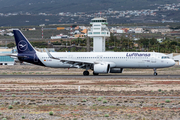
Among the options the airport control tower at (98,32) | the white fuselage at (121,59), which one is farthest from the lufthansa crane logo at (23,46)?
the airport control tower at (98,32)

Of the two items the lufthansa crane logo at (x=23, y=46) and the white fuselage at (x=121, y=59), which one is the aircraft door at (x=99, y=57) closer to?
the white fuselage at (x=121, y=59)

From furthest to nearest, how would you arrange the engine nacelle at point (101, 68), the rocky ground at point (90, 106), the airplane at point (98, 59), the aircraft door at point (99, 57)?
1. the aircraft door at point (99, 57)
2. the airplane at point (98, 59)
3. the engine nacelle at point (101, 68)
4. the rocky ground at point (90, 106)

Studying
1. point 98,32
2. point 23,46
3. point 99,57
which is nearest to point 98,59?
point 99,57

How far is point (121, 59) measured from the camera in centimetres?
5159

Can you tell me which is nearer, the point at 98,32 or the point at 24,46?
the point at 24,46

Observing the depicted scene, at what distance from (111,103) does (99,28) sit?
86472 mm

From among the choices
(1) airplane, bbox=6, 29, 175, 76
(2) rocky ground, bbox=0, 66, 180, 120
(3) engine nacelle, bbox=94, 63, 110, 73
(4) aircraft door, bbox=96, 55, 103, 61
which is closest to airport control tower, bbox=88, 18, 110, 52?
(1) airplane, bbox=6, 29, 175, 76

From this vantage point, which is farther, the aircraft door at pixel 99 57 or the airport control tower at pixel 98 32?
the airport control tower at pixel 98 32

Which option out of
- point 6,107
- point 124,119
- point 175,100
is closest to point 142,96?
point 175,100

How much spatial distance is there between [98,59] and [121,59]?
3.58 meters

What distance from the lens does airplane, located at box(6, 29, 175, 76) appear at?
167 feet

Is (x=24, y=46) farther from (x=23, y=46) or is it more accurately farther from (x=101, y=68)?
(x=101, y=68)

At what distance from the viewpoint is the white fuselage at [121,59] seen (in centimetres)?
5100

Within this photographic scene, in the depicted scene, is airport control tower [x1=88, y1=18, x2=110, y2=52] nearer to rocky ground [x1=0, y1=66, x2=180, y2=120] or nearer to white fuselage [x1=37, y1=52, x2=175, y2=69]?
white fuselage [x1=37, y1=52, x2=175, y2=69]
